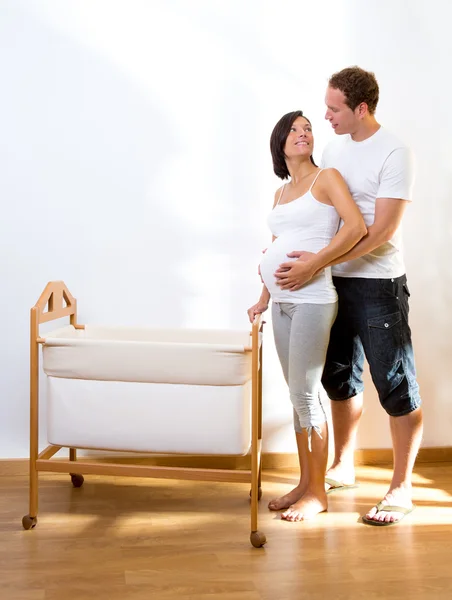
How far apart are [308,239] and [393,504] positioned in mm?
884

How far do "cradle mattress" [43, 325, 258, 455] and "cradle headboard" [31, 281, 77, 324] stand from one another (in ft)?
0.36

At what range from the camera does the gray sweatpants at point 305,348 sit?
2277 mm

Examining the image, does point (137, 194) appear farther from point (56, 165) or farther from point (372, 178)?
point (372, 178)

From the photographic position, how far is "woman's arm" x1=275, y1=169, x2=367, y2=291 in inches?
87.4

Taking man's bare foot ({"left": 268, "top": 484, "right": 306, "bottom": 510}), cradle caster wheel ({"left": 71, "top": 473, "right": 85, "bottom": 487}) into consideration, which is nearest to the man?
man's bare foot ({"left": 268, "top": 484, "right": 306, "bottom": 510})

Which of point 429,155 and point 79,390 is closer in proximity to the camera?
point 79,390

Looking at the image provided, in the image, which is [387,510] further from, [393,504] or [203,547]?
[203,547]

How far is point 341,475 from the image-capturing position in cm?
271

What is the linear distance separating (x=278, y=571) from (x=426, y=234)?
151 centimetres

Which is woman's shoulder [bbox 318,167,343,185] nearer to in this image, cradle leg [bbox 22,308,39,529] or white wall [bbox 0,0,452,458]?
white wall [bbox 0,0,452,458]

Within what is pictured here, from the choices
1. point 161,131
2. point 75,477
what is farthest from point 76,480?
point 161,131

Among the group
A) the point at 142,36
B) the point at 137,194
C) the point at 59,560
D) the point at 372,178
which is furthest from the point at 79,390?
the point at 142,36

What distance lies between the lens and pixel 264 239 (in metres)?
2.87

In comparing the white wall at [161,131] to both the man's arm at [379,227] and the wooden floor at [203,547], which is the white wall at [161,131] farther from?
the man's arm at [379,227]
